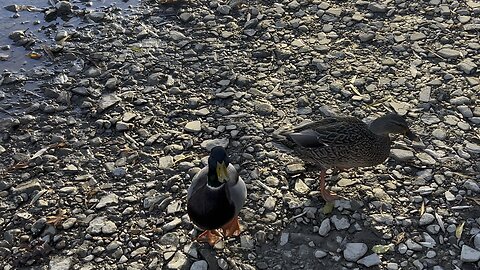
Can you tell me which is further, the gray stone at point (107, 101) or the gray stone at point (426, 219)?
the gray stone at point (107, 101)

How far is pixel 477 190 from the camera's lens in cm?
481

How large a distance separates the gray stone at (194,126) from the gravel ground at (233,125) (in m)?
0.02

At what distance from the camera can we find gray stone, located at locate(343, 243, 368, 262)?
4340 millimetres

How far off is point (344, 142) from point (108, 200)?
6.76 ft

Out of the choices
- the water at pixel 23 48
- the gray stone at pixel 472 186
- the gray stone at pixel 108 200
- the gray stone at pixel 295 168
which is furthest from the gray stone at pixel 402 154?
the water at pixel 23 48

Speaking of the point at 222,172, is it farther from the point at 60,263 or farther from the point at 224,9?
the point at 224,9

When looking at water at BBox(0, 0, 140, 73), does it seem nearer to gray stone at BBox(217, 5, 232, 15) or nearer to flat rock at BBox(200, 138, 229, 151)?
gray stone at BBox(217, 5, 232, 15)

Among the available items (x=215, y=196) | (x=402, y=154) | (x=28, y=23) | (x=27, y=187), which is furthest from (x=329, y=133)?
(x=28, y=23)

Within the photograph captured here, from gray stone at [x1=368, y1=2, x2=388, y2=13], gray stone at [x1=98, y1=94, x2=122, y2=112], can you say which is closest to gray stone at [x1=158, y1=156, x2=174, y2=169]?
gray stone at [x1=98, y1=94, x2=122, y2=112]

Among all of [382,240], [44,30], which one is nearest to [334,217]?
[382,240]

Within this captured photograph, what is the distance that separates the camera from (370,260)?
4.32m

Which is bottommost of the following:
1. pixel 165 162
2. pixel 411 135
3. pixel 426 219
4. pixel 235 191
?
pixel 165 162

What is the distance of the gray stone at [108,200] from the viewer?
4893 millimetres

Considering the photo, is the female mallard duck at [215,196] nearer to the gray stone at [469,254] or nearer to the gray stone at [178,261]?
the gray stone at [178,261]
